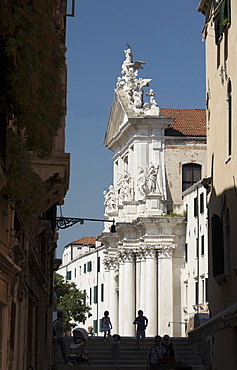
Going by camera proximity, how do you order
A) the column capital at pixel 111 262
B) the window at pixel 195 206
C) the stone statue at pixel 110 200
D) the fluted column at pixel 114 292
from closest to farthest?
the window at pixel 195 206
the fluted column at pixel 114 292
the stone statue at pixel 110 200
the column capital at pixel 111 262

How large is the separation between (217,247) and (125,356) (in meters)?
10.8

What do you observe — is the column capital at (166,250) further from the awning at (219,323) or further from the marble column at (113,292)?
the awning at (219,323)

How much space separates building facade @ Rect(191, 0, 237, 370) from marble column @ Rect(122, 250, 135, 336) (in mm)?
30623

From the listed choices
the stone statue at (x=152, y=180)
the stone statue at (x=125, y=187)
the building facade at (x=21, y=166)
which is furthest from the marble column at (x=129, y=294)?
the building facade at (x=21, y=166)

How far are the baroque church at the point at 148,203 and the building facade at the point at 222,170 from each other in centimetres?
2839

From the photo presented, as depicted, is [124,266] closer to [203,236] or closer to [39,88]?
[203,236]

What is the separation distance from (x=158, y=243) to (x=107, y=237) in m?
6.31

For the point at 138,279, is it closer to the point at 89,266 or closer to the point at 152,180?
the point at 152,180

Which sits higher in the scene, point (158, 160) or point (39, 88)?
point (158, 160)

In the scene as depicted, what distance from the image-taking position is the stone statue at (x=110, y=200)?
Result: 58312 mm

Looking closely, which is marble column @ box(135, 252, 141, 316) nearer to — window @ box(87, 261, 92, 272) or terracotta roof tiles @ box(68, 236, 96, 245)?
window @ box(87, 261, 92, 272)

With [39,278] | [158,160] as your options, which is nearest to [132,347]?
[39,278]

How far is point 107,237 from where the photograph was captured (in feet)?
191

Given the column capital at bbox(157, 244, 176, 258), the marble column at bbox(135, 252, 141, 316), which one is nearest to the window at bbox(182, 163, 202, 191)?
the column capital at bbox(157, 244, 176, 258)
